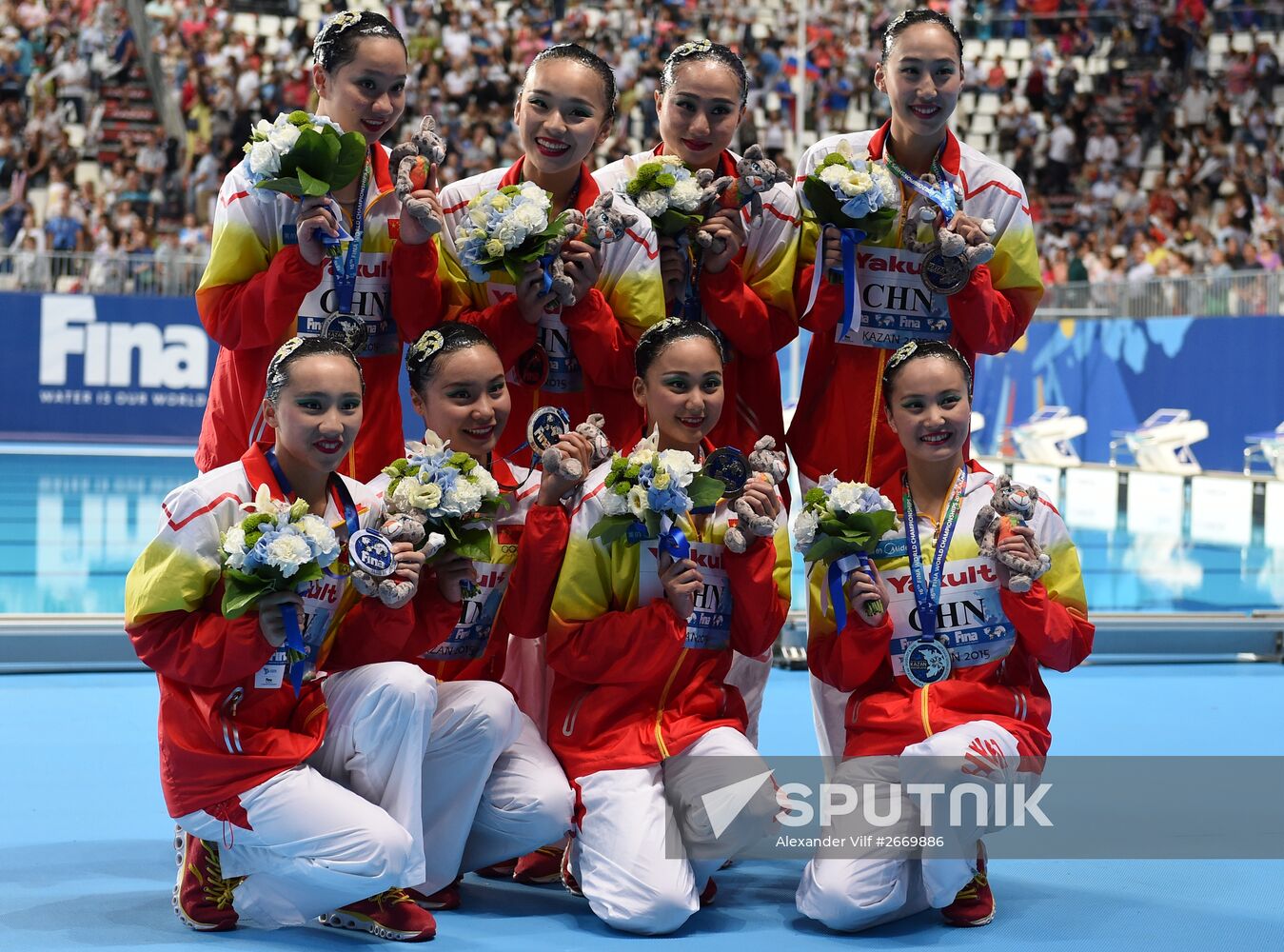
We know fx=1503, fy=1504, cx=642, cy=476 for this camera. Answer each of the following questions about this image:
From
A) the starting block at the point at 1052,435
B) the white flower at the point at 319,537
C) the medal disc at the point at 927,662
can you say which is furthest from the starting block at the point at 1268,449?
the white flower at the point at 319,537

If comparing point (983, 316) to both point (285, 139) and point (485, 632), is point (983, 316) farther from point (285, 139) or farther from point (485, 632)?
point (285, 139)

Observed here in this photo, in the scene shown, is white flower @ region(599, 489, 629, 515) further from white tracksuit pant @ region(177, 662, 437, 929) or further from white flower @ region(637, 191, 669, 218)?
white flower @ region(637, 191, 669, 218)

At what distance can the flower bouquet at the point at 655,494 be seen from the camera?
12.3 feet

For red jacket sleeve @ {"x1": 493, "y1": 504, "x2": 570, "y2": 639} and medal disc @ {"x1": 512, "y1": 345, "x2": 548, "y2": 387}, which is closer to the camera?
red jacket sleeve @ {"x1": 493, "y1": 504, "x2": 570, "y2": 639}

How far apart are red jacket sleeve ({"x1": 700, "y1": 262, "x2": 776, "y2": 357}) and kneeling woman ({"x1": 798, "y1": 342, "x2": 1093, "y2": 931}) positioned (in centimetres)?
44

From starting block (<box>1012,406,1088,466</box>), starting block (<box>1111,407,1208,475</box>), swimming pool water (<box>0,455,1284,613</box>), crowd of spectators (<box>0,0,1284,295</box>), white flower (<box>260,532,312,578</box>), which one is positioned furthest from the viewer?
crowd of spectators (<box>0,0,1284,295</box>)

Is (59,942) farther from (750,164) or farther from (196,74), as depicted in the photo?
(196,74)

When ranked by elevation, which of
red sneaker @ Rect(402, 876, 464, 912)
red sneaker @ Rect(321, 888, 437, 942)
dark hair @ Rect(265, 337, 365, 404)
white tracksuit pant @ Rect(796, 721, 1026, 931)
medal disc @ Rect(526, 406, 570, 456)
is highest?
dark hair @ Rect(265, 337, 365, 404)

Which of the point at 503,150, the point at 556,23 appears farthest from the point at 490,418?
the point at 556,23

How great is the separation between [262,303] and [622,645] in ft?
4.28

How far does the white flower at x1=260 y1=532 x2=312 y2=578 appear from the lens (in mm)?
3289

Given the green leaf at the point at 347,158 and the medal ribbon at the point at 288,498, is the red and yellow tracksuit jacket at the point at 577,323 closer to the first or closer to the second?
the green leaf at the point at 347,158

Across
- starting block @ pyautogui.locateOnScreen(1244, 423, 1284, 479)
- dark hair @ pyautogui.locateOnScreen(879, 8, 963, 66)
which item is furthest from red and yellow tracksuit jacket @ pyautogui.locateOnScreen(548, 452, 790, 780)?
starting block @ pyautogui.locateOnScreen(1244, 423, 1284, 479)

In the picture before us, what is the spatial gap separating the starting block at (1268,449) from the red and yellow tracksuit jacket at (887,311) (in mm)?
9131
